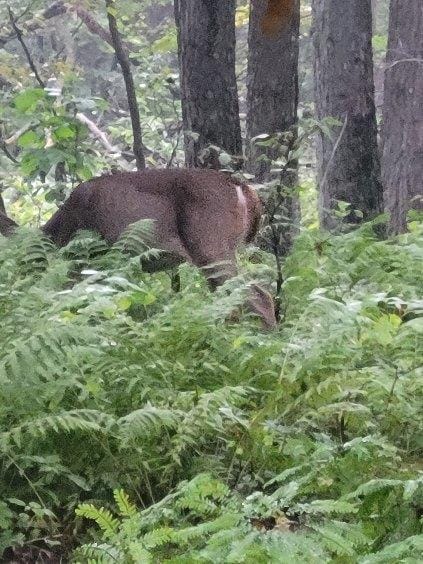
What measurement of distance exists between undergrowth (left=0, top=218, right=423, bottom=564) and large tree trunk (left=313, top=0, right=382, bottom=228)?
4491mm

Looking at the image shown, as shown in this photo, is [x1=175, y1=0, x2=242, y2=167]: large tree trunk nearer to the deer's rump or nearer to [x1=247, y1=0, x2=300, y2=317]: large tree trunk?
[x1=247, y1=0, x2=300, y2=317]: large tree trunk

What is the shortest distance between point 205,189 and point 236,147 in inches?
56.9

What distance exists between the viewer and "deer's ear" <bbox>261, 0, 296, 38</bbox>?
27.9ft

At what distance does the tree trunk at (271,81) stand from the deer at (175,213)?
182 centimetres

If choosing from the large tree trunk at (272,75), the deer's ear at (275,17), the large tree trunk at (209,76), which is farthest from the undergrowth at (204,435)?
the deer's ear at (275,17)

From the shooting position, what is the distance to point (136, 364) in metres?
3.84

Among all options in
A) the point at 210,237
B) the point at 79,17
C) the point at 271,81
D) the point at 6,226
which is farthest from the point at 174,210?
the point at 79,17

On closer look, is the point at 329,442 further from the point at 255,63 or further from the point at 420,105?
the point at 420,105

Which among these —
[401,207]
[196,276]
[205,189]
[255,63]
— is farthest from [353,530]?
[401,207]

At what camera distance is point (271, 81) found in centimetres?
847

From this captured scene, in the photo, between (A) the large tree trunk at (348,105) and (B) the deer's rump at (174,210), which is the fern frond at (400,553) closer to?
(B) the deer's rump at (174,210)

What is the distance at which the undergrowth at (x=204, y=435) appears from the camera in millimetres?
2395

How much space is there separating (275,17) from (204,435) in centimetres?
608

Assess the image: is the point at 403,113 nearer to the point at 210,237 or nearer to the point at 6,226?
the point at 210,237
